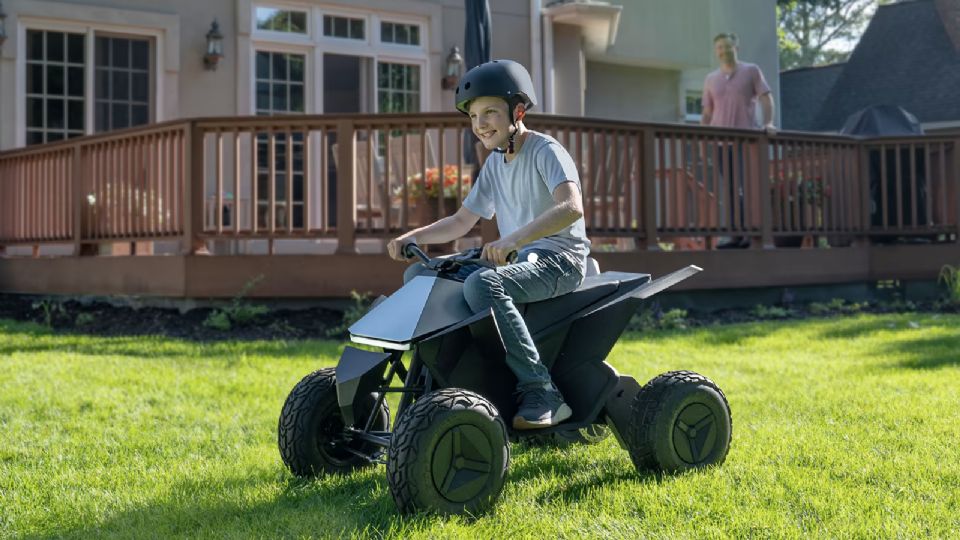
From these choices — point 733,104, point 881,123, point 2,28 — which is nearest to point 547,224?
point 733,104

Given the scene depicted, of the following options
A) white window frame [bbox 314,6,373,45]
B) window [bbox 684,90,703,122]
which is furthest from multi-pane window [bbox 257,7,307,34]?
window [bbox 684,90,703,122]

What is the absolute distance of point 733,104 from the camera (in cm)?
969

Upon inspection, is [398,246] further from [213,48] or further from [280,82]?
[280,82]

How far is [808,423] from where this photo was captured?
14.4 feet

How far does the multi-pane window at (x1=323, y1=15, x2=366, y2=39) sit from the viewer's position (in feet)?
38.7

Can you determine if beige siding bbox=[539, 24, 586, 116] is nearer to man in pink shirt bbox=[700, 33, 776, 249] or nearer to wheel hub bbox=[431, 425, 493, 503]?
man in pink shirt bbox=[700, 33, 776, 249]

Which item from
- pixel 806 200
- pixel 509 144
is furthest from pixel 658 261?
pixel 509 144

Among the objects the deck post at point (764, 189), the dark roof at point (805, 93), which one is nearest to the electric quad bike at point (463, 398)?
the deck post at point (764, 189)

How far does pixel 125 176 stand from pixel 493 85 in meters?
6.06

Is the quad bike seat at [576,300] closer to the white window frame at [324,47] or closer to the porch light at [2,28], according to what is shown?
the white window frame at [324,47]

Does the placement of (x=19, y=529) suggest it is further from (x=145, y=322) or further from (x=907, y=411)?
(x=145, y=322)

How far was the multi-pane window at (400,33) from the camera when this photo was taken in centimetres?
1214

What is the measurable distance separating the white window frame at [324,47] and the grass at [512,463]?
5604mm

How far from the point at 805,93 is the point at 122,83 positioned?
2016 cm
